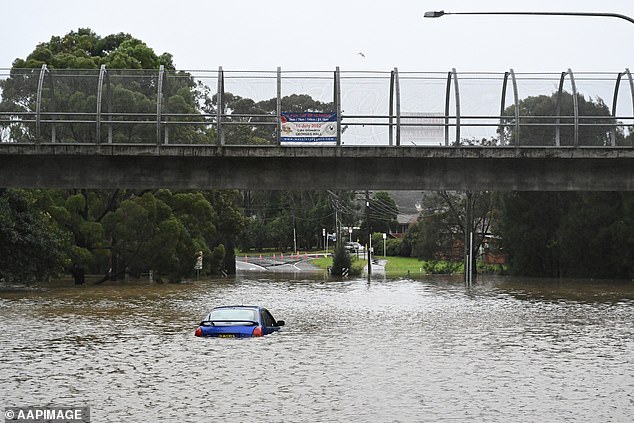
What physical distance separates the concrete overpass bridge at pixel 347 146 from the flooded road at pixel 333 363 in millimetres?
4873

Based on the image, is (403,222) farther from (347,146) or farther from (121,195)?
(347,146)

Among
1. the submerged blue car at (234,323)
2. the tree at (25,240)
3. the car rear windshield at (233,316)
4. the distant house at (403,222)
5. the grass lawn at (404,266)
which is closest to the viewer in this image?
the submerged blue car at (234,323)

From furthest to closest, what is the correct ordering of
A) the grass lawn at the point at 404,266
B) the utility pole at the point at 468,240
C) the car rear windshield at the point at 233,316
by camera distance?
the grass lawn at the point at 404,266
the utility pole at the point at 468,240
the car rear windshield at the point at 233,316

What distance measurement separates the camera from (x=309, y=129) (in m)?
36.0

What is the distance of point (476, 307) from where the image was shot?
4394 centimetres

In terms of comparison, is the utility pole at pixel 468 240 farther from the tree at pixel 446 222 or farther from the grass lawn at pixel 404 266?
the grass lawn at pixel 404 266

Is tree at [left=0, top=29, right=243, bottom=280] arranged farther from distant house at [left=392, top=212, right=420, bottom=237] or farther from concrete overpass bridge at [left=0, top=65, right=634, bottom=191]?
distant house at [left=392, top=212, right=420, bottom=237]

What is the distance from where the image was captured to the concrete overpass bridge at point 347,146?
35.4 m

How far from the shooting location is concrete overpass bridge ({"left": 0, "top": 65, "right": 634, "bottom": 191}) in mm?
35406

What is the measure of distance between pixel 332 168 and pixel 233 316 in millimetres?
10241

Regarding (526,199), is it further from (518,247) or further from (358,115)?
(358,115)

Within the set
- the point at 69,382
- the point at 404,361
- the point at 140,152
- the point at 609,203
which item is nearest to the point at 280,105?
the point at 140,152

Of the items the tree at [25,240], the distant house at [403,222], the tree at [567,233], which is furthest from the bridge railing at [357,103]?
the distant house at [403,222]

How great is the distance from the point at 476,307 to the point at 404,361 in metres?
21.3
